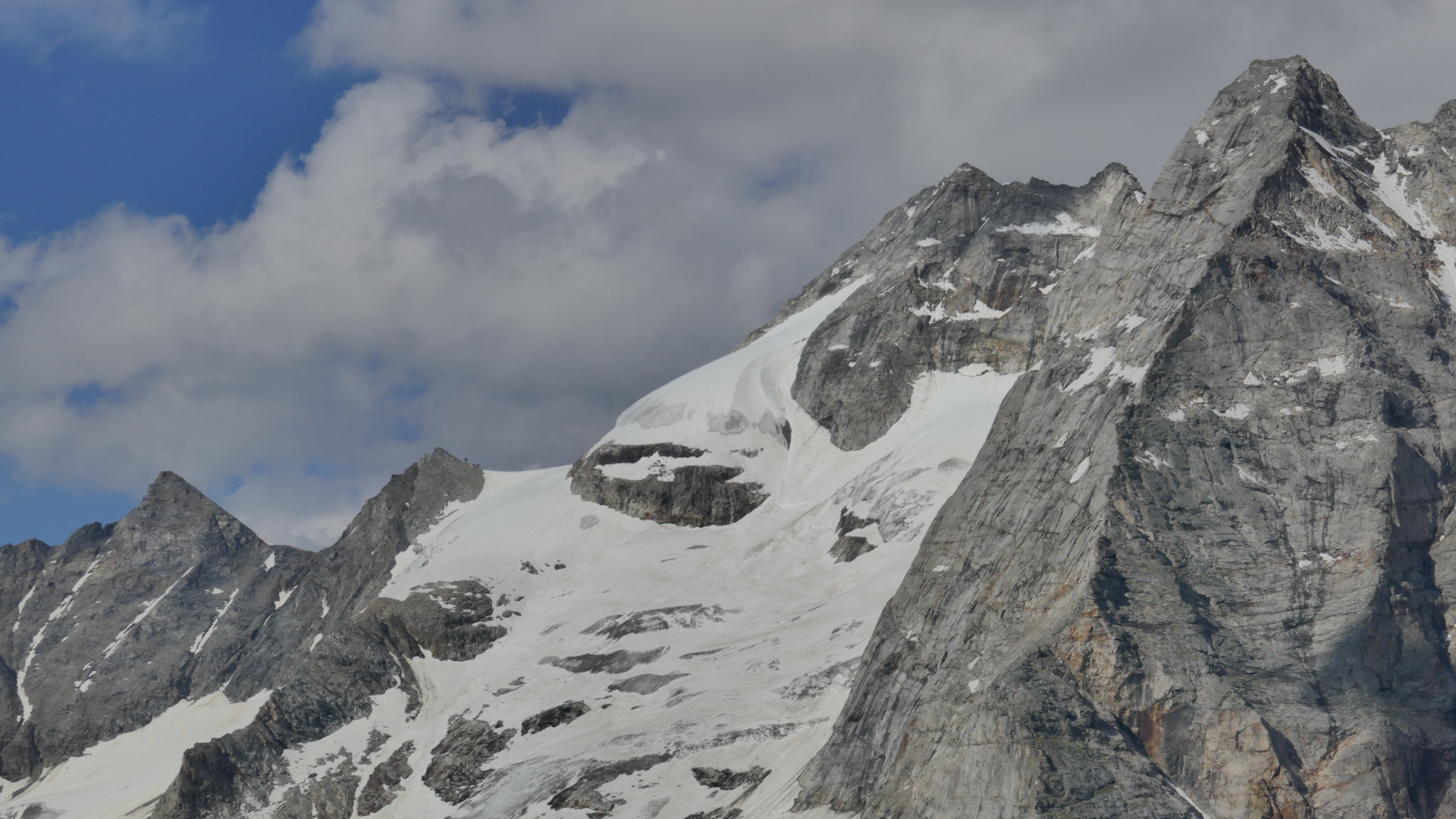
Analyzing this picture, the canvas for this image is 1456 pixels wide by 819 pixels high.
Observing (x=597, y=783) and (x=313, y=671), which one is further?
(x=313, y=671)

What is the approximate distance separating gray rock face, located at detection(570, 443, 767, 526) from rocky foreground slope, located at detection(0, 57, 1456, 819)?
1.27ft

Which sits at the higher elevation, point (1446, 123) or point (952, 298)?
point (952, 298)

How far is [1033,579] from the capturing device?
61875 millimetres

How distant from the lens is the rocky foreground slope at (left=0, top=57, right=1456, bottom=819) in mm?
54344

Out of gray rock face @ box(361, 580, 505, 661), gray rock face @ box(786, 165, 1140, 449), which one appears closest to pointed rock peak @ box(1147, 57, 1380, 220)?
gray rock face @ box(786, 165, 1140, 449)

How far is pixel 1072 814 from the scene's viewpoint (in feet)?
170

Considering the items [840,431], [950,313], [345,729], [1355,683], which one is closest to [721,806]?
[1355,683]

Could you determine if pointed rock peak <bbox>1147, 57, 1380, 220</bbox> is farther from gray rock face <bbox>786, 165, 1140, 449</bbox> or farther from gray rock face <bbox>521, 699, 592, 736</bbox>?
gray rock face <bbox>521, 699, 592, 736</bbox>

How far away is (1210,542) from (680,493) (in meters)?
92.7

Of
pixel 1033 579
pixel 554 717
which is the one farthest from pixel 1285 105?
pixel 554 717

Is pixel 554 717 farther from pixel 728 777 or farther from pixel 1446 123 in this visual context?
pixel 1446 123

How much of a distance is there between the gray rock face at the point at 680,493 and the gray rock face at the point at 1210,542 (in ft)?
238

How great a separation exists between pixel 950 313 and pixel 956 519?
8557 centimetres

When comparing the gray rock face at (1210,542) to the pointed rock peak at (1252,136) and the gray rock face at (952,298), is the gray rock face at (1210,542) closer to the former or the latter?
the pointed rock peak at (1252,136)
